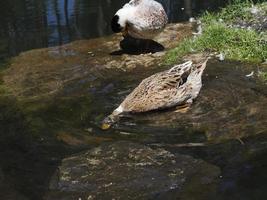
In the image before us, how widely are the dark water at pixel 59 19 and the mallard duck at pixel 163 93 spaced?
4329 mm

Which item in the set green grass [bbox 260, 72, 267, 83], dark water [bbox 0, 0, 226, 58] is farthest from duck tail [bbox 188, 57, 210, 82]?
dark water [bbox 0, 0, 226, 58]

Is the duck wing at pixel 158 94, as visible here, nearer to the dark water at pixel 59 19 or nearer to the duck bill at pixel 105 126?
the duck bill at pixel 105 126

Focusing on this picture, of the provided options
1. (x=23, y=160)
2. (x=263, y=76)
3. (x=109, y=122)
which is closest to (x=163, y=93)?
(x=109, y=122)

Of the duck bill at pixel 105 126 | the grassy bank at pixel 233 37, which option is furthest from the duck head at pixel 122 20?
the duck bill at pixel 105 126

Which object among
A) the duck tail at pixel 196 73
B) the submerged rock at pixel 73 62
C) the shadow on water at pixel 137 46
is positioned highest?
the duck tail at pixel 196 73

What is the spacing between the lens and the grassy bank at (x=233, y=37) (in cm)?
932

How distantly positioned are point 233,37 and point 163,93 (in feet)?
9.69

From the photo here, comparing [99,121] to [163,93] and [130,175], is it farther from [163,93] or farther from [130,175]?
[130,175]

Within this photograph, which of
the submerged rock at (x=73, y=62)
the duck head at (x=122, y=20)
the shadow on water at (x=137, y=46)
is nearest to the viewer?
the submerged rock at (x=73, y=62)

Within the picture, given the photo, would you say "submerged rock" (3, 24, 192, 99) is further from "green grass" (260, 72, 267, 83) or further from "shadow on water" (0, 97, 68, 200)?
"green grass" (260, 72, 267, 83)

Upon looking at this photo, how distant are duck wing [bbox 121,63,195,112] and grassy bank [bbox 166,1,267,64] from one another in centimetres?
174

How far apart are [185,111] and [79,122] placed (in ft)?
4.65

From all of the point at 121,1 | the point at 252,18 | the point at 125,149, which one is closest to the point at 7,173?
the point at 125,149

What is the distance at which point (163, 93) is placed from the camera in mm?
7562
